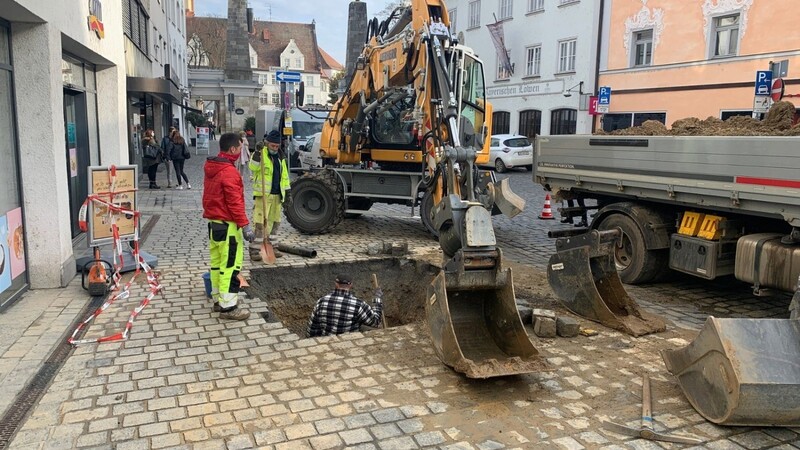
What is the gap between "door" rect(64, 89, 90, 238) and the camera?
8.71m

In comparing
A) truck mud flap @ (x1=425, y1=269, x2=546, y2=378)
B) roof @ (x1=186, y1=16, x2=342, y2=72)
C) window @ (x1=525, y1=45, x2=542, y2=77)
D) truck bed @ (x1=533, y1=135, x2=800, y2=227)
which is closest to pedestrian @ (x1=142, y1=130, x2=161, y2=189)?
truck bed @ (x1=533, y1=135, x2=800, y2=227)

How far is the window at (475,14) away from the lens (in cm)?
3222

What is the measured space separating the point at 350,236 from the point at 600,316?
544 centimetres

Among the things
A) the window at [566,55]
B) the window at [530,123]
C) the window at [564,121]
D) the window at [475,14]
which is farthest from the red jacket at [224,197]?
the window at [475,14]

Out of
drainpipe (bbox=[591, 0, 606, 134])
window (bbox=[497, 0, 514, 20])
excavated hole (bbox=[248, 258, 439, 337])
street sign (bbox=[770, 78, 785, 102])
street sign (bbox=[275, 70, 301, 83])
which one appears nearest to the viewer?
excavated hole (bbox=[248, 258, 439, 337])

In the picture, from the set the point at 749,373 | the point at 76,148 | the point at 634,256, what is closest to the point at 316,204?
the point at 76,148

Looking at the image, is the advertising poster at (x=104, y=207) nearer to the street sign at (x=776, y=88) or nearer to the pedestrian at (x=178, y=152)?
the pedestrian at (x=178, y=152)

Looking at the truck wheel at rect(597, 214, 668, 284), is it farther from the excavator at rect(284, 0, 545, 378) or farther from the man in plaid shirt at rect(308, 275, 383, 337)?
the man in plaid shirt at rect(308, 275, 383, 337)

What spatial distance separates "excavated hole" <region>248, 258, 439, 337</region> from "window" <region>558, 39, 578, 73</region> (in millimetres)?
20309

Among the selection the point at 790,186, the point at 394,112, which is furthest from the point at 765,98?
the point at 790,186

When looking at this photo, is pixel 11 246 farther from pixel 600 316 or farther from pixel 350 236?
pixel 600 316

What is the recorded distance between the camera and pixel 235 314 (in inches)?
241

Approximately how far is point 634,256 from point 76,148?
791 centimetres

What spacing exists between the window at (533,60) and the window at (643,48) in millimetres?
5023
